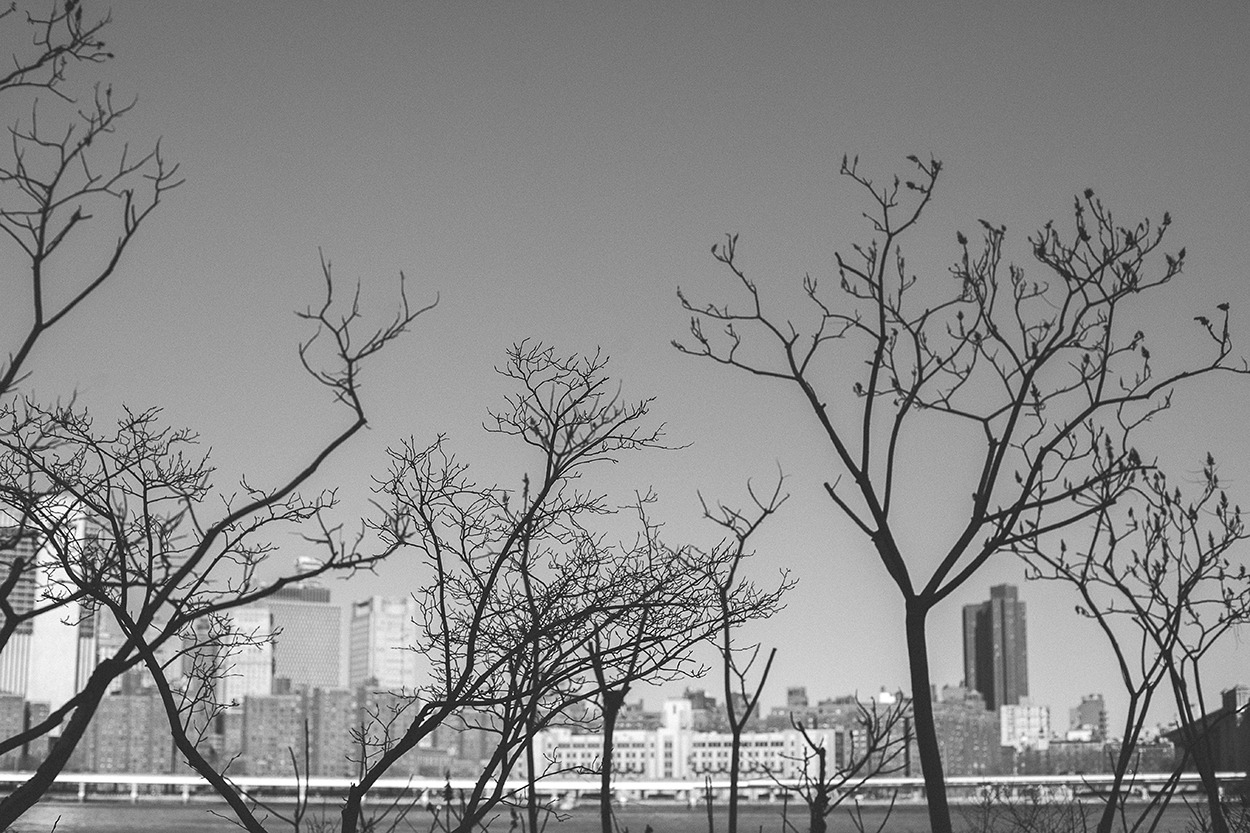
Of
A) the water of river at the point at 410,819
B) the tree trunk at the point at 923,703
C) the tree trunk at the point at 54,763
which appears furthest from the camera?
the water of river at the point at 410,819

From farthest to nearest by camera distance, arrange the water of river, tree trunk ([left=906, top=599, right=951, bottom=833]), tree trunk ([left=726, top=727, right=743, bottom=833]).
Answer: the water of river
tree trunk ([left=726, top=727, right=743, bottom=833])
tree trunk ([left=906, top=599, right=951, bottom=833])

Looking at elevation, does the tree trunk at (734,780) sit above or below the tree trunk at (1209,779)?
above

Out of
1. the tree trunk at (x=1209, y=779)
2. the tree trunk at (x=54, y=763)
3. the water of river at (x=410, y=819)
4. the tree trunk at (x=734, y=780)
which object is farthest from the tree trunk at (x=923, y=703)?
the water of river at (x=410, y=819)

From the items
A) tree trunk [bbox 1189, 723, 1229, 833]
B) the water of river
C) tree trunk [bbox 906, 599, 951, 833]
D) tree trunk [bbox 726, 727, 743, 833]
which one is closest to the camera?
tree trunk [bbox 906, 599, 951, 833]

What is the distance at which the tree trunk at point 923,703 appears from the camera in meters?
5.79

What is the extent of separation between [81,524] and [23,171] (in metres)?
2.12

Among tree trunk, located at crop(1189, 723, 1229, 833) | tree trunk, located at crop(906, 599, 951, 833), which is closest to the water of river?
tree trunk, located at crop(1189, 723, 1229, 833)

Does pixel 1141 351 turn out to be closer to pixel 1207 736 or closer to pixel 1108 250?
pixel 1108 250

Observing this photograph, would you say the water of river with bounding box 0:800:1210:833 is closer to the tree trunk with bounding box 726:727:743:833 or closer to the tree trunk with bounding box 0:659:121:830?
the tree trunk with bounding box 726:727:743:833

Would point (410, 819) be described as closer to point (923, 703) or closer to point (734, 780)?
point (734, 780)

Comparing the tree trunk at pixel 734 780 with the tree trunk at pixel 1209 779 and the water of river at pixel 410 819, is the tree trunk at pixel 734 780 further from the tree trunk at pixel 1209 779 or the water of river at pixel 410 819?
the water of river at pixel 410 819

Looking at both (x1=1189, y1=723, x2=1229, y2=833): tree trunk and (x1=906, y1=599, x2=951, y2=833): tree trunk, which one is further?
(x1=1189, y1=723, x2=1229, y2=833): tree trunk

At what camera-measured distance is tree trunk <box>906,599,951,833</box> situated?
19.0 ft

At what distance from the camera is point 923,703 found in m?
5.88
